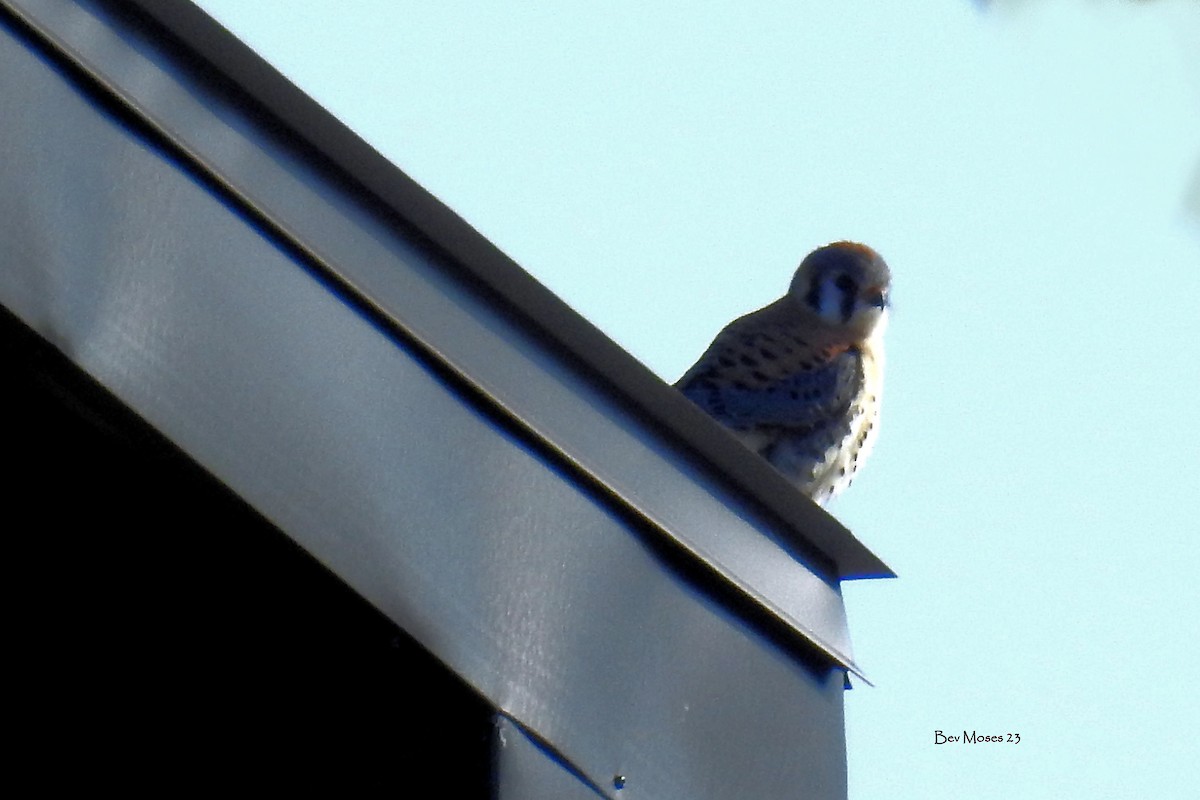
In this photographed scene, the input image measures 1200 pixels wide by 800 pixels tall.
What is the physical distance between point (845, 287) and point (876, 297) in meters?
0.12

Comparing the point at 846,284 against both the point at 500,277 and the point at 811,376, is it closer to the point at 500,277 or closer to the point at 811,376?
the point at 811,376

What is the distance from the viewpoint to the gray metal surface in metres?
1.54

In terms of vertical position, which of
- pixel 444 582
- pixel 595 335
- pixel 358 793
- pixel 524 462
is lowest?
pixel 358 793

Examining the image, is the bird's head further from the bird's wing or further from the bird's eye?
the bird's wing

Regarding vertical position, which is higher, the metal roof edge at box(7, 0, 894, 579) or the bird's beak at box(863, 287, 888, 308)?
the bird's beak at box(863, 287, 888, 308)

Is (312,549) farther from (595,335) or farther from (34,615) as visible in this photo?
(34,615)

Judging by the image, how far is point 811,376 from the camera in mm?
5816

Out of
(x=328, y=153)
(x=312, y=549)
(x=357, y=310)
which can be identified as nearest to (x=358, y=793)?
(x=312, y=549)

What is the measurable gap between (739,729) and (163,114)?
806mm

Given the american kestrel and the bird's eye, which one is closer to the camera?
the american kestrel

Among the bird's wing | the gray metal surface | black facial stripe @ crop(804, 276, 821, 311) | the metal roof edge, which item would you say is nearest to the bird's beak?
black facial stripe @ crop(804, 276, 821, 311)

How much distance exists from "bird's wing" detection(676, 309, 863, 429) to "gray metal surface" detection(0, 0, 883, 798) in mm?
3596

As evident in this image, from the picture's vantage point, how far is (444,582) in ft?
5.42

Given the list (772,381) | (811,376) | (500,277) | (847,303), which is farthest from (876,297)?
(500,277)
